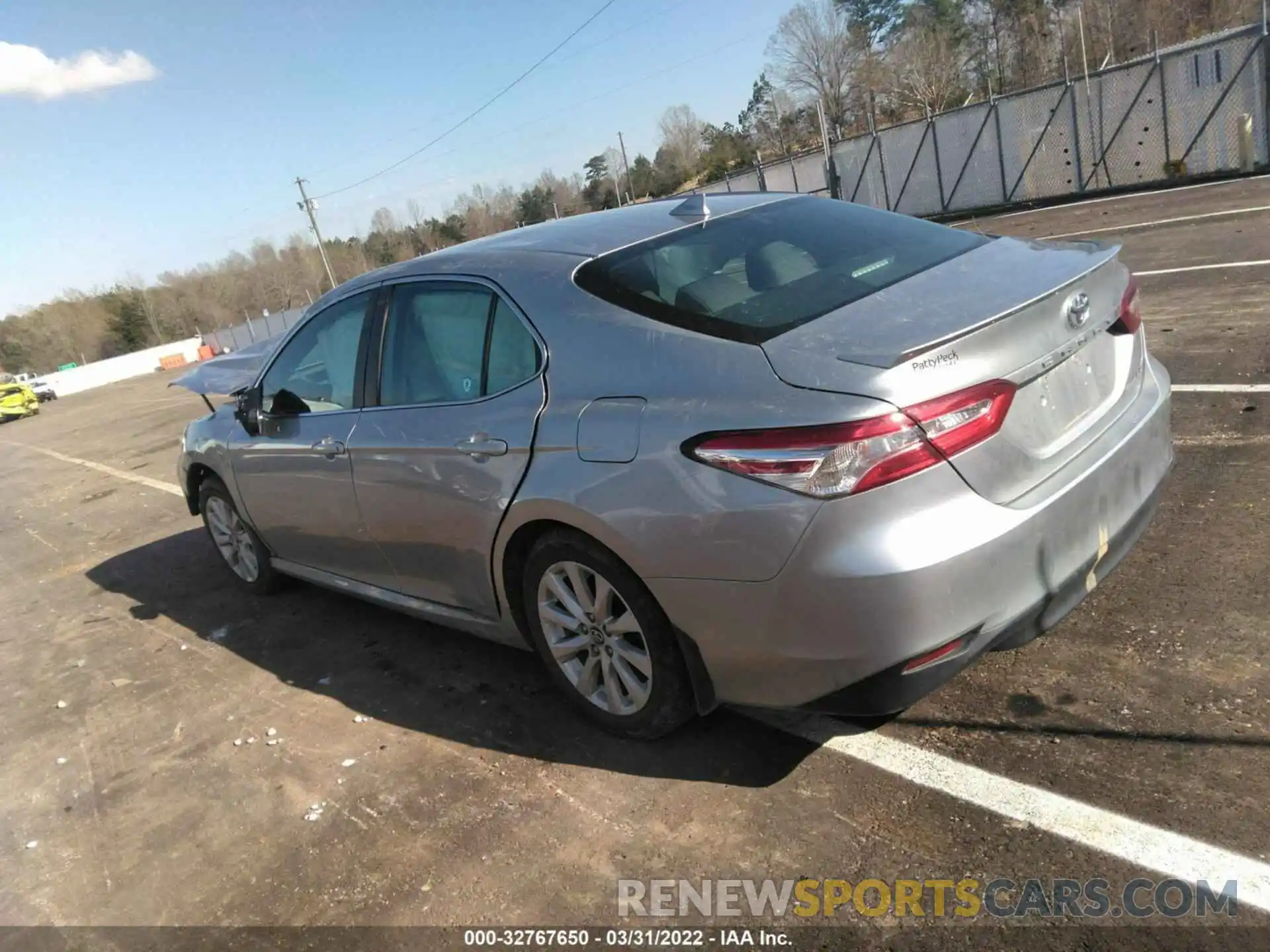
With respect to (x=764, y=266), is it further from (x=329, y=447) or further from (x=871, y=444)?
(x=329, y=447)

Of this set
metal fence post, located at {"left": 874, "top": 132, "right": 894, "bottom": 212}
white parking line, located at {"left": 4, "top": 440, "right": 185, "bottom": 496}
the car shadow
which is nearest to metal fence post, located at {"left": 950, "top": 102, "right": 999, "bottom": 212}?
metal fence post, located at {"left": 874, "top": 132, "right": 894, "bottom": 212}

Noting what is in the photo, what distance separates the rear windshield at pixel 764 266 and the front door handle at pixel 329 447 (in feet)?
4.99

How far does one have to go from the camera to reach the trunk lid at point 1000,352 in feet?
7.97

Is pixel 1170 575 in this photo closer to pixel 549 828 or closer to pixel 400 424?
pixel 549 828

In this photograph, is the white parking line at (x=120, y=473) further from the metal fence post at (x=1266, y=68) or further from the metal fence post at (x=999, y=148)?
the metal fence post at (x=999, y=148)

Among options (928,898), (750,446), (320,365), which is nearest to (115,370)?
(320,365)

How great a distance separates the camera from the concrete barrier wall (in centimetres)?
5209

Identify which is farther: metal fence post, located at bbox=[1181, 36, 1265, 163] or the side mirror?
metal fence post, located at bbox=[1181, 36, 1265, 163]

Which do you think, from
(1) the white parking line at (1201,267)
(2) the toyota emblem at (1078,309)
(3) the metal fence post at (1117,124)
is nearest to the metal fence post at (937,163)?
(3) the metal fence post at (1117,124)

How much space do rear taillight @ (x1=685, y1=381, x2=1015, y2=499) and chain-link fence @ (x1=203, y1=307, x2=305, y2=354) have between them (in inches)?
1990

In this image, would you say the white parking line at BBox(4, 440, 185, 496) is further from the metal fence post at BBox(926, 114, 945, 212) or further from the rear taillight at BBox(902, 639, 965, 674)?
the metal fence post at BBox(926, 114, 945, 212)

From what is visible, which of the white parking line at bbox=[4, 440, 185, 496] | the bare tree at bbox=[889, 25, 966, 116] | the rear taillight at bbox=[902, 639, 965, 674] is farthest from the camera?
the bare tree at bbox=[889, 25, 966, 116]

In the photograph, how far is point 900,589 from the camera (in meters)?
2.37

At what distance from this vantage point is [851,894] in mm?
2400
